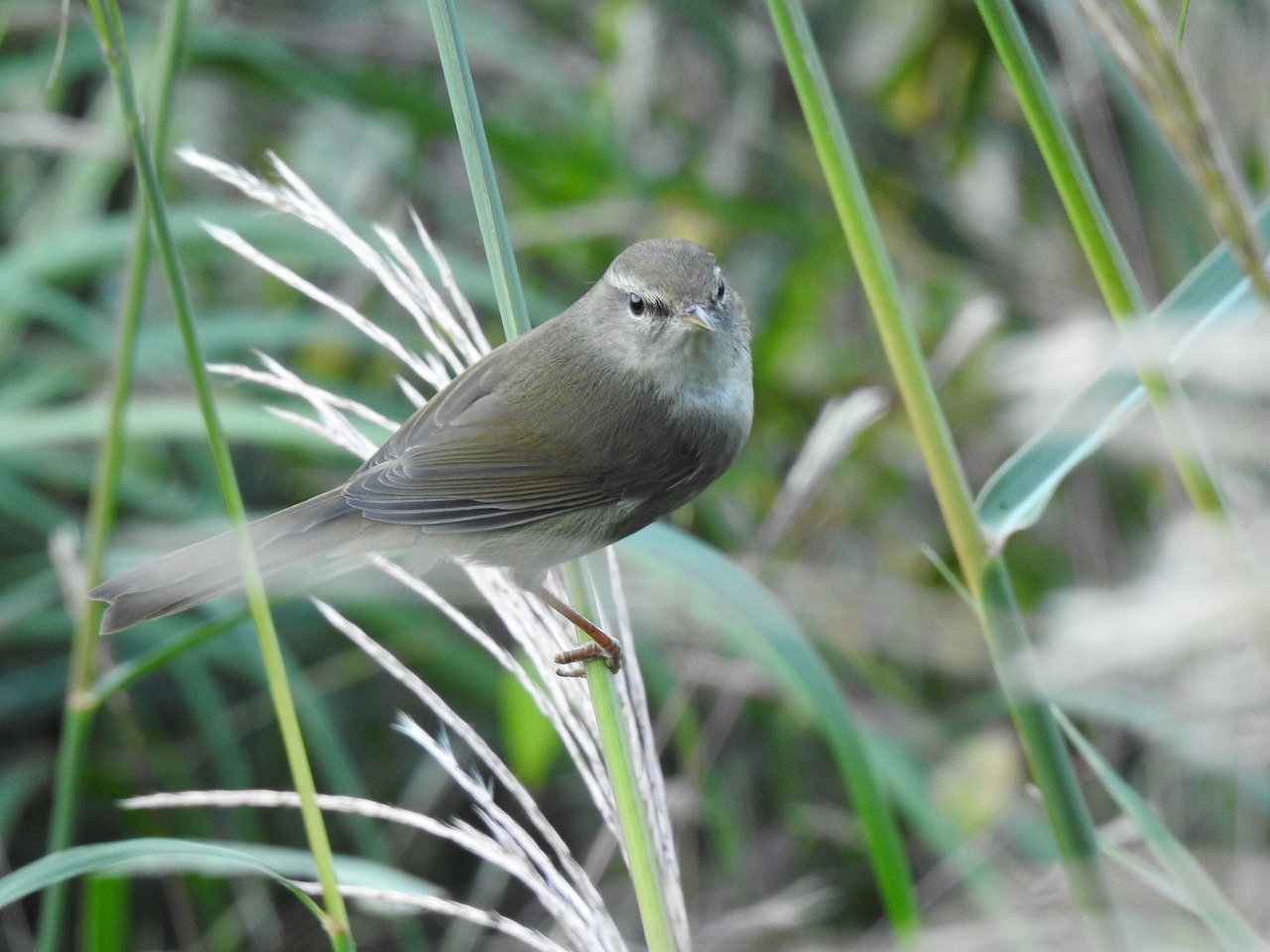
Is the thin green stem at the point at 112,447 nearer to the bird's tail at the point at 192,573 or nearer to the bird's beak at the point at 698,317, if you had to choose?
the bird's tail at the point at 192,573

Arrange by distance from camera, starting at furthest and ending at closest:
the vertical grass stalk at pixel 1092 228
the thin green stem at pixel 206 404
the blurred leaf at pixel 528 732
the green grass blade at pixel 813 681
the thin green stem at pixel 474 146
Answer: the blurred leaf at pixel 528 732 → the thin green stem at pixel 474 146 → the green grass blade at pixel 813 681 → the thin green stem at pixel 206 404 → the vertical grass stalk at pixel 1092 228

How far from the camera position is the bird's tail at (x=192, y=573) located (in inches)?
69.1

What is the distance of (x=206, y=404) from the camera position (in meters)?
1.18

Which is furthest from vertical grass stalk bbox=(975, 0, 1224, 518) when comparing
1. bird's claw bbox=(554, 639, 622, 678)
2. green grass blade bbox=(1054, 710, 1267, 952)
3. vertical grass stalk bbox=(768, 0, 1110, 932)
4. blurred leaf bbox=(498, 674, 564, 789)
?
blurred leaf bbox=(498, 674, 564, 789)

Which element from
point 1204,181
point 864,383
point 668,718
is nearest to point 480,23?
point 864,383

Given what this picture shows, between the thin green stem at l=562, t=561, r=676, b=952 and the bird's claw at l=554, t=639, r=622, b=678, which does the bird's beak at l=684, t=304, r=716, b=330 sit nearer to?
the bird's claw at l=554, t=639, r=622, b=678

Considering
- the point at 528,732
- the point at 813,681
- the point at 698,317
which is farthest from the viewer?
the point at 528,732

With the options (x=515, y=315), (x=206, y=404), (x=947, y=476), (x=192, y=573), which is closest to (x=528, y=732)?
(x=192, y=573)

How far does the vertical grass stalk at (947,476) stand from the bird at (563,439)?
37.2 inches

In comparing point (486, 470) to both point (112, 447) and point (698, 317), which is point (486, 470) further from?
point (112, 447)

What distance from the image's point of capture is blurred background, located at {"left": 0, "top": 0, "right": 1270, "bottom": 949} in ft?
9.77

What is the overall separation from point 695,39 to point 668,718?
237cm

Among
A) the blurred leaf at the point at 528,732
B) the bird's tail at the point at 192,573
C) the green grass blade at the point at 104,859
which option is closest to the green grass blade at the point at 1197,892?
the green grass blade at the point at 104,859

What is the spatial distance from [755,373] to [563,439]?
1084 millimetres
